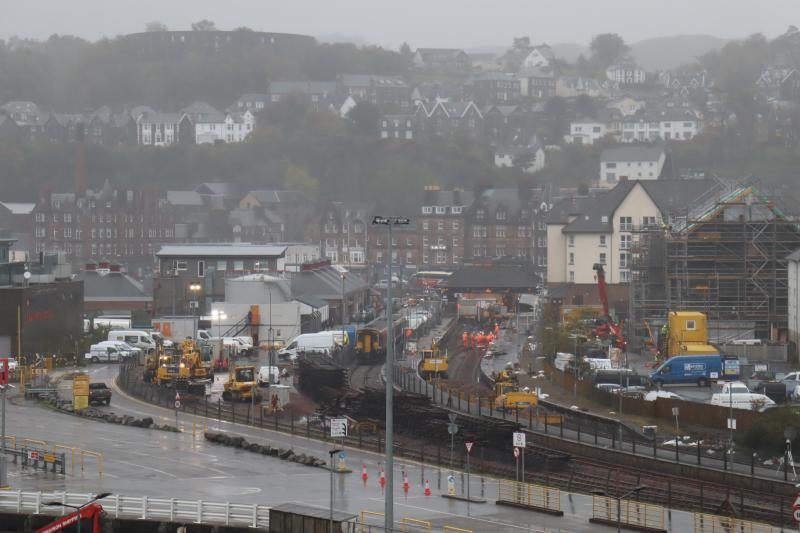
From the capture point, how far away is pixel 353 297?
8819 cm

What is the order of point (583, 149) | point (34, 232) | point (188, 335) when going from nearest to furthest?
point (188, 335) < point (34, 232) < point (583, 149)

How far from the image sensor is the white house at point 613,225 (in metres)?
87.1

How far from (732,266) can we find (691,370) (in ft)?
55.0

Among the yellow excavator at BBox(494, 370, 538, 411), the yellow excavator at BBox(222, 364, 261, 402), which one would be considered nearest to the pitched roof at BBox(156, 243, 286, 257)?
the yellow excavator at BBox(222, 364, 261, 402)

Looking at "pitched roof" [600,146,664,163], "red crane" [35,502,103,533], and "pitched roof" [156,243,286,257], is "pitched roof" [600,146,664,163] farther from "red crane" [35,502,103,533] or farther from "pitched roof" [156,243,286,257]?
"red crane" [35,502,103,533]

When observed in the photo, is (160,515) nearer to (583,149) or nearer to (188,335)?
(188,335)

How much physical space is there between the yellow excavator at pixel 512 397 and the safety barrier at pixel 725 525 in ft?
50.4

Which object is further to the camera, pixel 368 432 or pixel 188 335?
pixel 188 335

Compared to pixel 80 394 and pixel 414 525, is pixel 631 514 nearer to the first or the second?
pixel 414 525

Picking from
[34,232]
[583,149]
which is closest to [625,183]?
[34,232]

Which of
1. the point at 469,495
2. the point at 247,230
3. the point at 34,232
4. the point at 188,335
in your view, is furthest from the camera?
the point at 247,230

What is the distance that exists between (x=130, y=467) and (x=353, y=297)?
53782 millimetres

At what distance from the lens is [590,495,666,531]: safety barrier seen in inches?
1075

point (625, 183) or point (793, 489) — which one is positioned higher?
point (625, 183)
